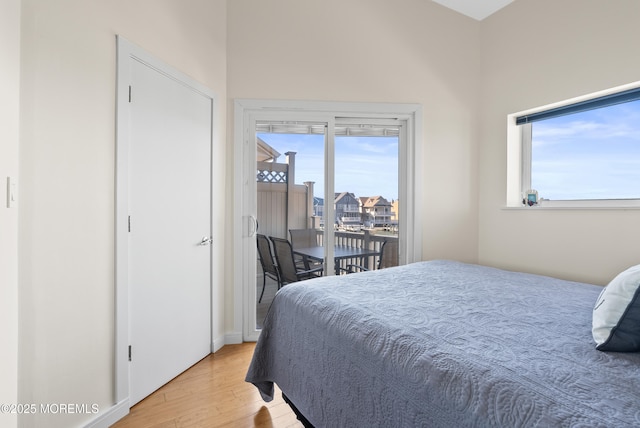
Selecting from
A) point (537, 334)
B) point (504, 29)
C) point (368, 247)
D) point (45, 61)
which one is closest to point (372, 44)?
point (504, 29)

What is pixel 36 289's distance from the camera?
133 cm

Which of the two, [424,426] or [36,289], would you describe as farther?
[36,289]

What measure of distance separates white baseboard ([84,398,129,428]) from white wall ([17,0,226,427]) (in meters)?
0.03

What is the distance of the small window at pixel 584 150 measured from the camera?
1979 millimetres

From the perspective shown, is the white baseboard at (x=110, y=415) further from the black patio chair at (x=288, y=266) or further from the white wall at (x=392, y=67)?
the white wall at (x=392, y=67)

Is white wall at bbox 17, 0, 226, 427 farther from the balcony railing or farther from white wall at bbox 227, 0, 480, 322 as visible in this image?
the balcony railing

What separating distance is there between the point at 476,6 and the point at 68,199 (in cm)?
319

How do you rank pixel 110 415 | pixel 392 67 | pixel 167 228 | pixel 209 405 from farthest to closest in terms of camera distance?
pixel 392 67, pixel 167 228, pixel 209 405, pixel 110 415

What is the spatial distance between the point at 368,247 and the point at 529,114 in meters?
1.66

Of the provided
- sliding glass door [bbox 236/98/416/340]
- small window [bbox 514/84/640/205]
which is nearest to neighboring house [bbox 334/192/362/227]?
sliding glass door [bbox 236/98/416/340]

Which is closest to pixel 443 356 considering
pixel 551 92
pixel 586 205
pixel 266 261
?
pixel 586 205

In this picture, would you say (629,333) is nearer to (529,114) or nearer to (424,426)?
(424,426)

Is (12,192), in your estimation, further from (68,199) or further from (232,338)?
(232,338)

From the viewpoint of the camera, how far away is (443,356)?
890mm
